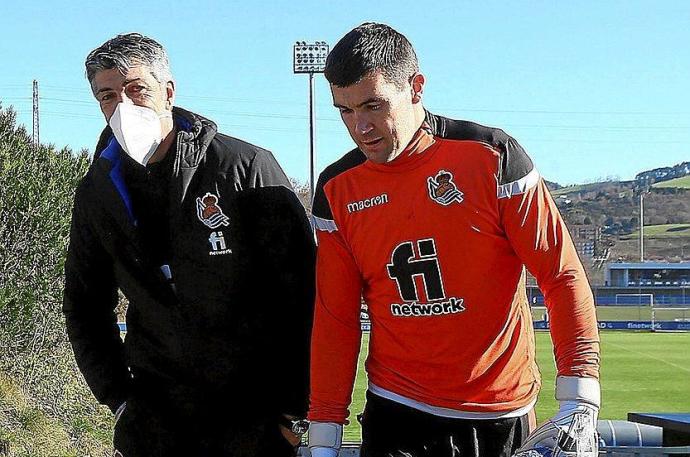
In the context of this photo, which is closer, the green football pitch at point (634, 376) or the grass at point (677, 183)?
the green football pitch at point (634, 376)

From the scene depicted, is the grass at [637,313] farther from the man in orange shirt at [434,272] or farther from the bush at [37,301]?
the man in orange shirt at [434,272]

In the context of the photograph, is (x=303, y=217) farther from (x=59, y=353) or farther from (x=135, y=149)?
(x=59, y=353)

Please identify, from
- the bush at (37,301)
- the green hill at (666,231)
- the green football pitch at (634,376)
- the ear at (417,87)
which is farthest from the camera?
the green hill at (666,231)

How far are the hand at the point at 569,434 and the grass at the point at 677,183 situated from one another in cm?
12033

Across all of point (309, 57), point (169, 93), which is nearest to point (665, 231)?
point (309, 57)

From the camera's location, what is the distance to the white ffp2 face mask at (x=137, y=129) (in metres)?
2.88

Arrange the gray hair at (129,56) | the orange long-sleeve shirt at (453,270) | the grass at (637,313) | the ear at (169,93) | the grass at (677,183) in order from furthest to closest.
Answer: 1. the grass at (677,183)
2. the grass at (637,313)
3. the ear at (169,93)
4. the gray hair at (129,56)
5. the orange long-sleeve shirt at (453,270)

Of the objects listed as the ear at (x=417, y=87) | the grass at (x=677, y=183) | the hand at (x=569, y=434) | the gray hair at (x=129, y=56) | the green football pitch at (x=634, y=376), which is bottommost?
the green football pitch at (x=634, y=376)

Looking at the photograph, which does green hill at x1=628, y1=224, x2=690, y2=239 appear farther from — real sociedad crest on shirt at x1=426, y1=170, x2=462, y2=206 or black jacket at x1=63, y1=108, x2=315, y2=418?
real sociedad crest on shirt at x1=426, y1=170, x2=462, y2=206

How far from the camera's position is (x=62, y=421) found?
926cm

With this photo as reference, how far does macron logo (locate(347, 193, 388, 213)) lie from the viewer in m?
2.66

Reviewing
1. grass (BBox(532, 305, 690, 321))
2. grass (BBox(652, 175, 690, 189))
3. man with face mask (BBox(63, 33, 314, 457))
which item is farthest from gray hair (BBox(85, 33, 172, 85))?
grass (BBox(652, 175, 690, 189))

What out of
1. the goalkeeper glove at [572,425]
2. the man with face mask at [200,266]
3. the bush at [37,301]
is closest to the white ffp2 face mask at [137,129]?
the man with face mask at [200,266]

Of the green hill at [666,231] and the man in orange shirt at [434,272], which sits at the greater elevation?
the green hill at [666,231]
